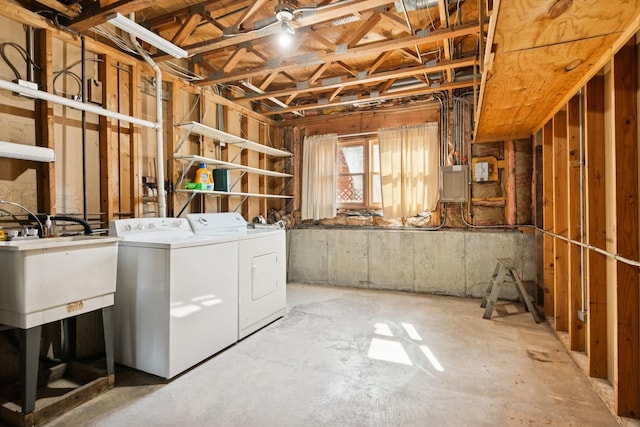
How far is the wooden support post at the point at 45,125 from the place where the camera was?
2.29 metres

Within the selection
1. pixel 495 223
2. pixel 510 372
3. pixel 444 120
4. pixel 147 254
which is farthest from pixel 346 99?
pixel 510 372

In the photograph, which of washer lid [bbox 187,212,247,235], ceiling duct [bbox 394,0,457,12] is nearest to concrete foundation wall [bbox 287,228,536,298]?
washer lid [bbox 187,212,247,235]

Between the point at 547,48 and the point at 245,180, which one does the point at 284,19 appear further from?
the point at 245,180

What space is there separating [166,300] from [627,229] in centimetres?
275

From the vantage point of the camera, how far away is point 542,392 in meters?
2.02

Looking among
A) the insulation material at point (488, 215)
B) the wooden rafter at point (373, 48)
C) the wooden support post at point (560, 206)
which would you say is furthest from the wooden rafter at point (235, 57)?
the insulation material at point (488, 215)

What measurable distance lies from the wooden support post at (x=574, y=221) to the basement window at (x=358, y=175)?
2.53 m

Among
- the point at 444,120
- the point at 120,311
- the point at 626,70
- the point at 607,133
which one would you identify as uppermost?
the point at 444,120

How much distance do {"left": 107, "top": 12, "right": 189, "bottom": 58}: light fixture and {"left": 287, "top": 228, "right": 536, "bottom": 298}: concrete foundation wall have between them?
10.2ft

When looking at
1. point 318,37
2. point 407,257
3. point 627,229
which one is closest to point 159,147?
point 318,37

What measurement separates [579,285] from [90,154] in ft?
13.6

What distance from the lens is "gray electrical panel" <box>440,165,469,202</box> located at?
13.9 ft

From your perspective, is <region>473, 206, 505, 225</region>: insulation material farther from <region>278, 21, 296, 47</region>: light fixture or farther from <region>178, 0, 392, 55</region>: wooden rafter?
<region>278, 21, 296, 47</region>: light fixture

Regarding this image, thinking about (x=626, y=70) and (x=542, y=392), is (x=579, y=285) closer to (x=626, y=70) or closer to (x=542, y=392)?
(x=542, y=392)
